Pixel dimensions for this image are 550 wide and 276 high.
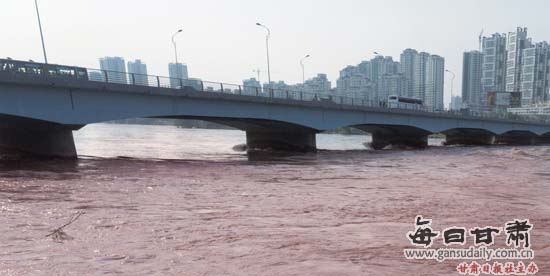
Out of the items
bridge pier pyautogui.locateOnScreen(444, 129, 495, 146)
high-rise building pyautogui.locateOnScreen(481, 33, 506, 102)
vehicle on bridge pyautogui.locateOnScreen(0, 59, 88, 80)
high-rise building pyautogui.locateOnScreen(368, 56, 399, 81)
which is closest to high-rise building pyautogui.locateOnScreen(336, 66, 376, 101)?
high-rise building pyautogui.locateOnScreen(368, 56, 399, 81)

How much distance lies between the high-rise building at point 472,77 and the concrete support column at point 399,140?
7856 cm

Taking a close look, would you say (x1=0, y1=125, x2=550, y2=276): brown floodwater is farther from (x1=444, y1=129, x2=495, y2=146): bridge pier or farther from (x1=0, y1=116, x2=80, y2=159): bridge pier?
(x1=444, y1=129, x2=495, y2=146): bridge pier

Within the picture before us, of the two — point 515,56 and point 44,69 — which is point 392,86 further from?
point 44,69

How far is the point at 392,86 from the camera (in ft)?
319

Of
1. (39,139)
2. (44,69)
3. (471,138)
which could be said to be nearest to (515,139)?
(471,138)

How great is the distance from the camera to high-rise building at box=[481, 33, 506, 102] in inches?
5118

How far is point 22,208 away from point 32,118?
A: 13.6 m

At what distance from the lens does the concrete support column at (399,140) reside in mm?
53391

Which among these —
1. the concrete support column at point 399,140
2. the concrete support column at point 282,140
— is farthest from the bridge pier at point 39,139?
the concrete support column at point 399,140

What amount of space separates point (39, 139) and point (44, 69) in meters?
5.52

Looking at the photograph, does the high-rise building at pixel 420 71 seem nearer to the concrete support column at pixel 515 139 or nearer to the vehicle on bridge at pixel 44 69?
the concrete support column at pixel 515 139

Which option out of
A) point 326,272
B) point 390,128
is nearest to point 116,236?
point 326,272

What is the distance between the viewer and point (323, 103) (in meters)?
38.1

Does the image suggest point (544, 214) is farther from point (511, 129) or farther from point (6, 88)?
point (511, 129)
